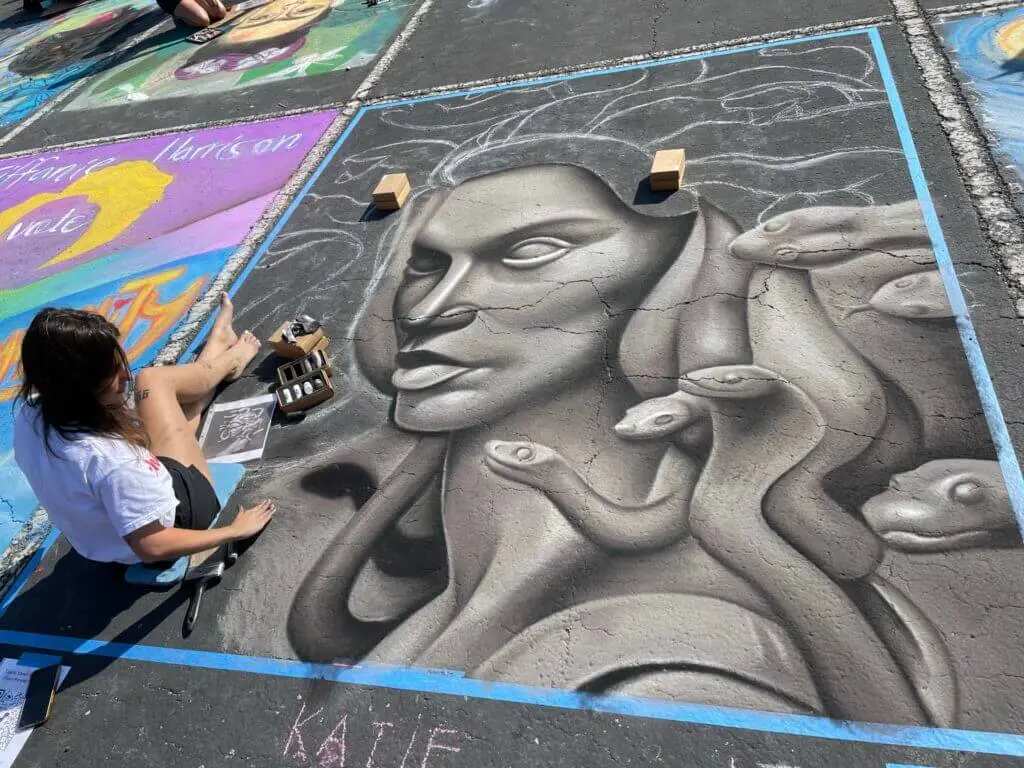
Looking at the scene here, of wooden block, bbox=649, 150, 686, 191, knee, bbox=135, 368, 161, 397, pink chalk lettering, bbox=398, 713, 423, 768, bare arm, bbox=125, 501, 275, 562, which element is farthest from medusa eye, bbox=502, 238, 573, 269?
pink chalk lettering, bbox=398, 713, 423, 768

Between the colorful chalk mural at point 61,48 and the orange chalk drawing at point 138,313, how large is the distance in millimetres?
5997

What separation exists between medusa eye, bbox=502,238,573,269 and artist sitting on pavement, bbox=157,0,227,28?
8.60 meters

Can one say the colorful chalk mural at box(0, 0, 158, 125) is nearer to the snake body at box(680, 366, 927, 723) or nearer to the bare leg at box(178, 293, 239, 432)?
the bare leg at box(178, 293, 239, 432)

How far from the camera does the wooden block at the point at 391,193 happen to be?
213 inches

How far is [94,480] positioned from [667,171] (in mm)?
3854

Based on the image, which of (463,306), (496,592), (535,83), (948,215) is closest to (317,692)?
(496,592)

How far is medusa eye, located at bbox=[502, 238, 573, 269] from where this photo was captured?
4.59m

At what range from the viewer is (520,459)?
3488mm

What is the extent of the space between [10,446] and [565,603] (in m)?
3.85

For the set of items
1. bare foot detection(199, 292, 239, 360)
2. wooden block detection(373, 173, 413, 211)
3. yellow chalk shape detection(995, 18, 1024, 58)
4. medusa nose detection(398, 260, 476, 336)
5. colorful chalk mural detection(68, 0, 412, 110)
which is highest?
colorful chalk mural detection(68, 0, 412, 110)

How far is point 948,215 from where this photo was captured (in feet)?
13.4

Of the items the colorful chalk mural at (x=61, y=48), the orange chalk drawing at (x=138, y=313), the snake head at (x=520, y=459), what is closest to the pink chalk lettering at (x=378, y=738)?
the snake head at (x=520, y=459)

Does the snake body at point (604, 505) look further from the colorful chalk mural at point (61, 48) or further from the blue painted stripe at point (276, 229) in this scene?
the colorful chalk mural at point (61, 48)

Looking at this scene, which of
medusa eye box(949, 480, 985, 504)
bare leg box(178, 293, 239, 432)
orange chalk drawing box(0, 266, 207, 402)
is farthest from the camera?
orange chalk drawing box(0, 266, 207, 402)
